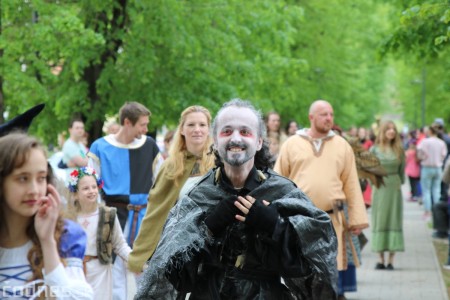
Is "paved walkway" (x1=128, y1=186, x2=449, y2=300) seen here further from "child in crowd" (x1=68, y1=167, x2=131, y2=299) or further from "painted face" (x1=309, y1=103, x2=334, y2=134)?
"child in crowd" (x1=68, y1=167, x2=131, y2=299)

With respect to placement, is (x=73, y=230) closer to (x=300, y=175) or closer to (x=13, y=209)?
(x=13, y=209)

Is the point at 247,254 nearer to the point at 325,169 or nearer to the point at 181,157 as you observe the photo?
the point at 181,157

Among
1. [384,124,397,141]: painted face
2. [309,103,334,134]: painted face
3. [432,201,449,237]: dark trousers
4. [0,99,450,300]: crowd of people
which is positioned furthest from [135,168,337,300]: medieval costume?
[432,201,449,237]: dark trousers

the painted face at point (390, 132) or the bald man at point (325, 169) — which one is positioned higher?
the painted face at point (390, 132)

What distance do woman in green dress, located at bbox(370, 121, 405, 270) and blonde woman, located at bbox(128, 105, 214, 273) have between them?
23.9ft

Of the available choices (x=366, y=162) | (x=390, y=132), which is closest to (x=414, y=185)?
(x=390, y=132)

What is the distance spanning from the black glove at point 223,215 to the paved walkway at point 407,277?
7.41 meters

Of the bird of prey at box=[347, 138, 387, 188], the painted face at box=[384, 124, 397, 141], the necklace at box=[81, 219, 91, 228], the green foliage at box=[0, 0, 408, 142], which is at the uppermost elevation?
the green foliage at box=[0, 0, 408, 142]

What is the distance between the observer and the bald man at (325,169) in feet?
33.7

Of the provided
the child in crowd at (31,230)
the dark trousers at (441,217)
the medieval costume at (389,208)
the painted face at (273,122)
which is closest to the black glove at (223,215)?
the child in crowd at (31,230)

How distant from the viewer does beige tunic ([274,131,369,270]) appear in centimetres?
1027

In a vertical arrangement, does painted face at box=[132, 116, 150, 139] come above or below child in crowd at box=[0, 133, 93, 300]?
above

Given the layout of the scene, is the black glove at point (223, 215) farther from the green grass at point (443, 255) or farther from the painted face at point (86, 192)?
the green grass at point (443, 255)

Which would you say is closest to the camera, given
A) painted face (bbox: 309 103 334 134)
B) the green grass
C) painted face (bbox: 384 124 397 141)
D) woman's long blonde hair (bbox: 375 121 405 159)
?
painted face (bbox: 309 103 334 134)
